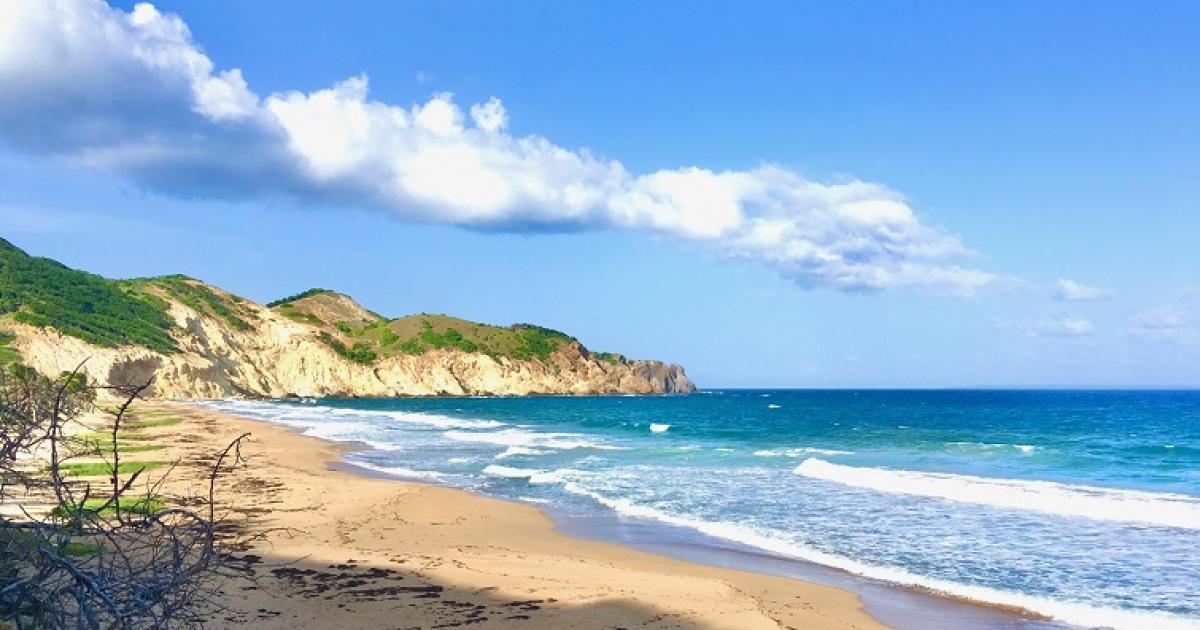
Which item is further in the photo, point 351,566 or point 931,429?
point 931,429

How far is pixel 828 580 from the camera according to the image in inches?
553

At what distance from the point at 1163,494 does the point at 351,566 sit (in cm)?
2458

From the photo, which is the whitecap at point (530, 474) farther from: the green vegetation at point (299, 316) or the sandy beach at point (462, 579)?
the green vegetation at point (299, 316)

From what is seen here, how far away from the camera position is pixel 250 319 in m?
123

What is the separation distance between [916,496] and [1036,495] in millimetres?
3230

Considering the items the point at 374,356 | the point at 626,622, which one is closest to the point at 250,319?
the point at 374,356

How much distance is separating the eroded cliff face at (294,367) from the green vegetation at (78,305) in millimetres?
1696

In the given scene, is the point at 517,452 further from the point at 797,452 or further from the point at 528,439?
the point at 797,452

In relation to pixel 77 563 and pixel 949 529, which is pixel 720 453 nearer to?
pixel 949 529

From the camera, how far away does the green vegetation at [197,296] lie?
111m

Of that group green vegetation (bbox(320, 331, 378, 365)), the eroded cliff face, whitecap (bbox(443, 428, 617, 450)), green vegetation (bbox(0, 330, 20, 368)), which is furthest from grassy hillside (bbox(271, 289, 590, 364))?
whitecap (bbox(443, 428, 617, 450))

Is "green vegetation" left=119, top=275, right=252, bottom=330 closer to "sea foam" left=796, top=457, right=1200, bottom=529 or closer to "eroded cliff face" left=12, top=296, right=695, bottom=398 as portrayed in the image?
"eroded cliff face" left=12, top=296, right=695, bottom=398

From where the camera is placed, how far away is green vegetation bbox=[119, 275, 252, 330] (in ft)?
364

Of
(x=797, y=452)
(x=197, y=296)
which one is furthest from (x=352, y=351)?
(x=797, y=452)
